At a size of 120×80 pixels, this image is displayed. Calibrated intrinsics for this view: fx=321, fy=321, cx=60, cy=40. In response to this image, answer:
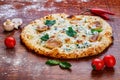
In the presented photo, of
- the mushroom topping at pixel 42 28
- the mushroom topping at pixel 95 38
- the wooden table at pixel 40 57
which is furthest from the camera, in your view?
the mushroom topping at pixel 42 28

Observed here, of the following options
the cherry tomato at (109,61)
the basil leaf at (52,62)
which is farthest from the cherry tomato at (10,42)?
the cherry tomato at (109,61)

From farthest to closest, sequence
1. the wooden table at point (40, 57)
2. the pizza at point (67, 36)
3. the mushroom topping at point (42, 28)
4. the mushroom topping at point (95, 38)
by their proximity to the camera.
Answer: the mushroom topping at point (42, 28) → the mushroom topping at point (95, 38) → the pizza at point (67, 36) → the wooden table at point (40, 57)

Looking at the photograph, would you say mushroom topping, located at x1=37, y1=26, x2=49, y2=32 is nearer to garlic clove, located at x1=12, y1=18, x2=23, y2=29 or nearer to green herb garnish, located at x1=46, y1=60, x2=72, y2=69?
garlic clove, located at x1=12, y1=18, x2=23, y2=29

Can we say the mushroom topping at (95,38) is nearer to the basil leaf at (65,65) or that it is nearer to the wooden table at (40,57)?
the wooden table at (40,57)

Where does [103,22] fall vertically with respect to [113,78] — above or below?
above

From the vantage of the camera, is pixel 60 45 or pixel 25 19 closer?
pixel 60 45

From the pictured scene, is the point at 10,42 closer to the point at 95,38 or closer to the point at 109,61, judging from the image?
the point at 95,38

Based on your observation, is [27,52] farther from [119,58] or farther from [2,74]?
[119,58]

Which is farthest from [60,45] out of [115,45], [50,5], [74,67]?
[50,5]
